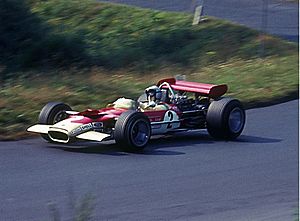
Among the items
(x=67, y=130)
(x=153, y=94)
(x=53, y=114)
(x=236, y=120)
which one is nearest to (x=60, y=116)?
(x=53, y=114)

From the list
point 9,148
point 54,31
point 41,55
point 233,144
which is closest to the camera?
point 9,148

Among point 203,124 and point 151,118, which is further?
point 203,124

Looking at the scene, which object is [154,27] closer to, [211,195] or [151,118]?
[151,118]

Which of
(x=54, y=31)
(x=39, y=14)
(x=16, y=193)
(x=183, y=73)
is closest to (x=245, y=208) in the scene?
(x=16, y=193)

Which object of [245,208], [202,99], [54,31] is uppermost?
[54,31]

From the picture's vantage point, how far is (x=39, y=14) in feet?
73.6

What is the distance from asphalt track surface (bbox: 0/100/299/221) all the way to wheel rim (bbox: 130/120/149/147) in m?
0.15

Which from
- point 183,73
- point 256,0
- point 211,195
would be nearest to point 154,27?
point 183,73

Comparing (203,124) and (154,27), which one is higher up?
(154,27)

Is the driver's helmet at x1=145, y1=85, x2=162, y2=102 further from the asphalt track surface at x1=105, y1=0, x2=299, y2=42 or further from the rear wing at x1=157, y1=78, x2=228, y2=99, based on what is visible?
the asphalt track surface at x1=105, y1=0, x2=299, y2=42

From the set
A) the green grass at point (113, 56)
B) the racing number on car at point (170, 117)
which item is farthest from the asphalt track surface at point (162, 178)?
the green grass at point (113, 56)

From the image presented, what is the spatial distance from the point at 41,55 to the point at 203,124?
644 cm

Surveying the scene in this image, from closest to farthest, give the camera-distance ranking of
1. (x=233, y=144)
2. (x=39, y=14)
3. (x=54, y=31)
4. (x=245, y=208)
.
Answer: (x=245, y=208) → (x=233, y=144) → (x=54, y=31) → (x=39, y=14)

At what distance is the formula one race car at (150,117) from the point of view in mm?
11508
